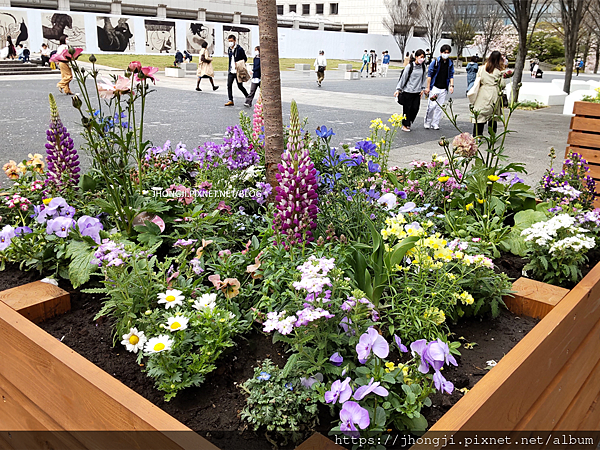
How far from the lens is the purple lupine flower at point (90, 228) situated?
237 centimetres

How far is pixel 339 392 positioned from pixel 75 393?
2.80 ft

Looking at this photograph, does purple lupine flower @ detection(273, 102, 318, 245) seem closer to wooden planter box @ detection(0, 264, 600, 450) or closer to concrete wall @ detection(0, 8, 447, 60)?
wooden planter box @ detection(0, 264, 600, 450)

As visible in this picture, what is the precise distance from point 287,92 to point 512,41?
4109cm

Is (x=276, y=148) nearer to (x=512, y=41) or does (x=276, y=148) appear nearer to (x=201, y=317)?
(x=201, y=317)

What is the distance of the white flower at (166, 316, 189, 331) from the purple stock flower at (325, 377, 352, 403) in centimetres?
54

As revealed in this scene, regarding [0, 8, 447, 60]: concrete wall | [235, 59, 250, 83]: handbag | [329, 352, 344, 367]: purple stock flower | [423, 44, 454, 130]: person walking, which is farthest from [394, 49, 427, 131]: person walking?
[0, 8, 447, 60]: concrete wall

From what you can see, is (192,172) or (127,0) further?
(127,0)

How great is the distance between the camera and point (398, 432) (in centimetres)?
156

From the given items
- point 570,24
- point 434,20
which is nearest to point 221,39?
point 434,20

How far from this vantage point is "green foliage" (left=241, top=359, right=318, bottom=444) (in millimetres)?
1504

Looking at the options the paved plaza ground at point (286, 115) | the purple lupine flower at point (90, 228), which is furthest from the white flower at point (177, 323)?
the paved plaza ground at point (286, 115)

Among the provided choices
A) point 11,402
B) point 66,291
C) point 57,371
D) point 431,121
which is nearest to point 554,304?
point 57,371

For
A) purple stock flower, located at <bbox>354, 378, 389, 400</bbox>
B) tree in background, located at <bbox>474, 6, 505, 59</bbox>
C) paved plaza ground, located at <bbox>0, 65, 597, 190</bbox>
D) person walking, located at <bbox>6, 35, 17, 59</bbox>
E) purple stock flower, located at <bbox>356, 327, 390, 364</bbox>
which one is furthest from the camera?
tree in background, located at <bbox>474, 6, 505, 59</bbox>

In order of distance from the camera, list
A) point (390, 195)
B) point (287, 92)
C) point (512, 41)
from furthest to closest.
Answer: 1. point (512, 41)
2. point (287, 92)
3. point (390, 195)
